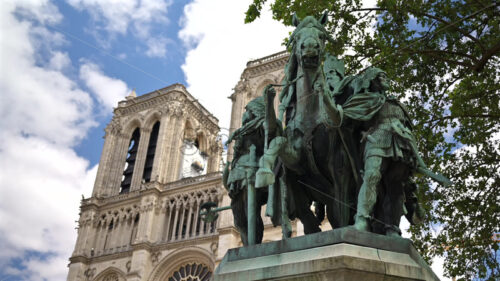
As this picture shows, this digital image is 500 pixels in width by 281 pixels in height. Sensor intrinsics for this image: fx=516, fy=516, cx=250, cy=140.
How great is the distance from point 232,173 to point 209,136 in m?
41.9

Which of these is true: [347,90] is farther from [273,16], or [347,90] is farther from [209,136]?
[209,136]

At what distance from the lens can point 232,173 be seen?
4.41 meters

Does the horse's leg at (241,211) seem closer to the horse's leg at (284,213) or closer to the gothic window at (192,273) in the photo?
the horse's leg at (284,213)

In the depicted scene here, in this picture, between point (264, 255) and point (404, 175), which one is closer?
point (264, 255)

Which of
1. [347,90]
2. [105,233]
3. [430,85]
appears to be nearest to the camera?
[347,90]

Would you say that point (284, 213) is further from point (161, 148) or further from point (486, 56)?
point (161, 148)

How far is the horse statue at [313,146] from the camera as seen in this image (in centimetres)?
393

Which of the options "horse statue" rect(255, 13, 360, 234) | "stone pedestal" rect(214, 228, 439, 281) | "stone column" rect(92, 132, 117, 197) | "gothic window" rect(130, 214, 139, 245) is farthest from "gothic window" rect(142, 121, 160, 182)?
"stone pedestal" rect(214, 228, 439, 281)

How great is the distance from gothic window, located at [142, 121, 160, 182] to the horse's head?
37.3m

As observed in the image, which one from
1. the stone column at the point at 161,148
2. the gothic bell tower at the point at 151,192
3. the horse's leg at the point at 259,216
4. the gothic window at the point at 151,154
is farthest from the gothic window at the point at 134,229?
the horse's leg at the point at 259,216

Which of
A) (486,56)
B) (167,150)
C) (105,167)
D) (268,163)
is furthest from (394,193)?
(105,167)

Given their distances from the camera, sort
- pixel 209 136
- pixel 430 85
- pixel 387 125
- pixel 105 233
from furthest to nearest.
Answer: pixel 209 136, pixel 105 233, pixel 430 85, pixel 387 125

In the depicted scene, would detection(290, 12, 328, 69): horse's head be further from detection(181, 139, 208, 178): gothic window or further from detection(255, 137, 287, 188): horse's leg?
detection(181, 139, 208, 178): gothic window

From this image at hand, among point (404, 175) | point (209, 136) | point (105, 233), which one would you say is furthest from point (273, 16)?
point (209, 136)
